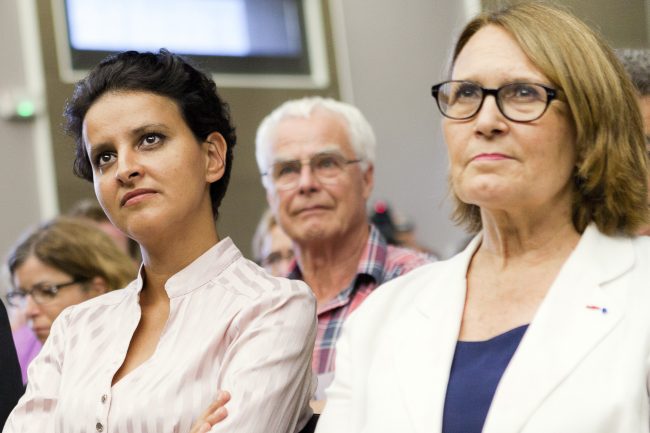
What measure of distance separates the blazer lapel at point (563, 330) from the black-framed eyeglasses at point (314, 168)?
5.60 ft

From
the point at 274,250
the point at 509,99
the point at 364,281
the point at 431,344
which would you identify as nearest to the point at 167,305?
the point at 431,344

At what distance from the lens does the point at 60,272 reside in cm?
370

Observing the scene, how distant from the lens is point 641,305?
1.87 metres

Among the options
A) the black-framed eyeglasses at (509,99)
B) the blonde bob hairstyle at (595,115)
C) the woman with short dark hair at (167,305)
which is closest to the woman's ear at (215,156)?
the woman with short dark hair at (167,305)

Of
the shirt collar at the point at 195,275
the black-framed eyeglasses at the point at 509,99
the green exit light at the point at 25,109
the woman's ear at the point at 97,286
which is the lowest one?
the woman's ear at the point at 97,286

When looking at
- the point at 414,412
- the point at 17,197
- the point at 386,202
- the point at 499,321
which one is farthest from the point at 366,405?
the point at 17,197

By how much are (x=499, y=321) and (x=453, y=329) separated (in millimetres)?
89

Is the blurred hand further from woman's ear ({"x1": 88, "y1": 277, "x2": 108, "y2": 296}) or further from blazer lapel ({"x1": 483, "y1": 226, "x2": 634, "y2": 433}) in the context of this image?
woman's ear ({"x1": 88, "y1": 277, "x2": 108, "y2": 296})

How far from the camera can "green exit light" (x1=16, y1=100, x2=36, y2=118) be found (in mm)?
6566

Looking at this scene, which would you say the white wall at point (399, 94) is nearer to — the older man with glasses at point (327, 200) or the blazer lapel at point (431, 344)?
the older man with glasses at point (327, 200)

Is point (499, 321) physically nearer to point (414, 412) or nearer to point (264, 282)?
point (414, 412)

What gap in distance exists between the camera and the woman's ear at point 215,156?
2459mm

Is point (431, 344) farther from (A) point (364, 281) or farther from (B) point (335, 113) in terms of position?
(B) point (335, 113)

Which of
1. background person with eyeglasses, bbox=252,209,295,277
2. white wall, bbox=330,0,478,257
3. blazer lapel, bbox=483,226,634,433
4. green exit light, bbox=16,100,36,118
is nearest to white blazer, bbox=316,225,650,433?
blazer lapel, bbox=483,226,634,433
